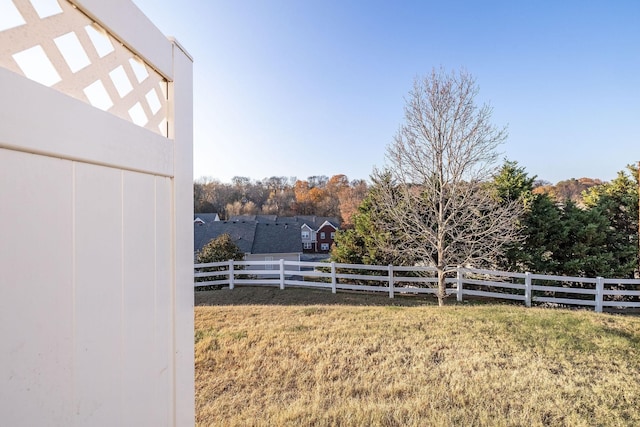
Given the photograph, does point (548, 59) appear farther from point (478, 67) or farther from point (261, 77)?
point (261, 77)

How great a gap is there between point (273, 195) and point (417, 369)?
3772 centimetres

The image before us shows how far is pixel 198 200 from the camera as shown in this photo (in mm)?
35156

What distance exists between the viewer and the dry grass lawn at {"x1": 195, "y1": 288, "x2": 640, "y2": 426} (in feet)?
7.95

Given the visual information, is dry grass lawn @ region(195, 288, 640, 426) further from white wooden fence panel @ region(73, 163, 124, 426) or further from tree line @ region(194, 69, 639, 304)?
tree line @ region(194, 69, 639, 304)

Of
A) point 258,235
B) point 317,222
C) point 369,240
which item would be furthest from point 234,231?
point 369,240

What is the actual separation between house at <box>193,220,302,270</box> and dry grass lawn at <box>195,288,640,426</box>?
58.8ft

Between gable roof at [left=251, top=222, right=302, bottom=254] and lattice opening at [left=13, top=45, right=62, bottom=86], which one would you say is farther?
gable roof at [left=251, top=222, right=302, bottom=254]

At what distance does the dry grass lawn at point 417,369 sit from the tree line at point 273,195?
95.0ft

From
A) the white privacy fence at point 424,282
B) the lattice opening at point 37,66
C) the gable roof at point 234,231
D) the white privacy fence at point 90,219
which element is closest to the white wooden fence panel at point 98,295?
the white privacy fence at point 90,219

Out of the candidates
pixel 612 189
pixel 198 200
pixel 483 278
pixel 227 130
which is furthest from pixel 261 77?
pixel 198 200

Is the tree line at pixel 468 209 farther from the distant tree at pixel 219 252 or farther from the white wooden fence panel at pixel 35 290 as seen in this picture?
the white wooden fence panel at pixel 35 290

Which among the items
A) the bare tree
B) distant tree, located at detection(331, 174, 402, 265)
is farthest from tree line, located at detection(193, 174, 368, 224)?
the bare tree

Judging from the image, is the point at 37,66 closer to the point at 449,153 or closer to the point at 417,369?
the point at 417,369

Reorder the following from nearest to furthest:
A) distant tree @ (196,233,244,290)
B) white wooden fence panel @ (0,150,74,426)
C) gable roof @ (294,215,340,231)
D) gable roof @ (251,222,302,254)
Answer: white wooden fence panel @ (0,150,74,426)
distant tree @ (196,233,244,290)
gable roof @ (251,222,302,254)
gable roof @ (294,215,340,231)
